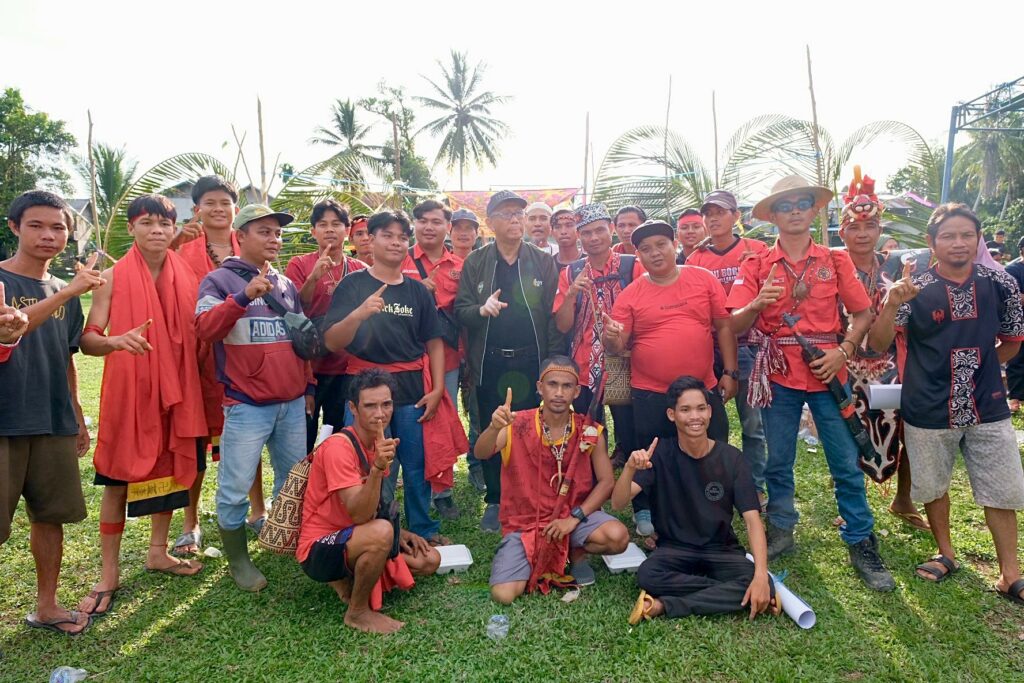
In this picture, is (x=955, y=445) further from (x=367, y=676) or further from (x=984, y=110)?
(x=984, y=110)

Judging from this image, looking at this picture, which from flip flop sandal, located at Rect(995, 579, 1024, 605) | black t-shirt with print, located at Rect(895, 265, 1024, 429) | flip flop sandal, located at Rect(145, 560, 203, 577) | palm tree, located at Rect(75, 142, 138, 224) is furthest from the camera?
palm tree, located at Rect(75, 142, 138, 224)

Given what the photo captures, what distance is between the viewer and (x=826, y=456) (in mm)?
3949

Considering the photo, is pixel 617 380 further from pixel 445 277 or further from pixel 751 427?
pixel 445 277

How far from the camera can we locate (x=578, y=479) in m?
3.94

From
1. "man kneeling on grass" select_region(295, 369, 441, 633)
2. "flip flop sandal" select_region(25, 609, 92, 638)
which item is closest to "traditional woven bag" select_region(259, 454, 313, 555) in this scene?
"man kneeling on grass" select_region(295, 369, 441, 633)

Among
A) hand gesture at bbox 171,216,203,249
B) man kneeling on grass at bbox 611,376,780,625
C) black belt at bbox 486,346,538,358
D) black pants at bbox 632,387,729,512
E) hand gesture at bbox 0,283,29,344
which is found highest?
hand gesture at bbox 171,216,203,249

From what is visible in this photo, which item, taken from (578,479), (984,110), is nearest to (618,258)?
(578,479)

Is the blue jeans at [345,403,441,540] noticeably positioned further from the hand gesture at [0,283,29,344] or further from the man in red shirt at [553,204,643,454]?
the hand gesture at [0,283,29,344]

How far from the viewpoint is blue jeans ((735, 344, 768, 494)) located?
4.95 m

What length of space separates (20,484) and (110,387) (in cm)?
73

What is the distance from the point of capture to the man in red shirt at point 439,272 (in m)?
4.95

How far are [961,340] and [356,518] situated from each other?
3.63 metres

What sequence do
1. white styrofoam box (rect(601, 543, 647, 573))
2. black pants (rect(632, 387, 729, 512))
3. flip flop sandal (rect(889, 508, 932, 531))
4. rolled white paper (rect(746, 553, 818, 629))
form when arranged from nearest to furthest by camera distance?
rolled white paper (rect(746, 553, 818, 629)) < white styrofoam box (rect(601, 543, 647, 573)) < black pants (rect(632, 387, 729, 512)) < flip flop sandal (rect(889, 508, 932, 531))

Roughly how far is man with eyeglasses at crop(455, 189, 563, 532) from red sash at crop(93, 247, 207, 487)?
6.03 ft
